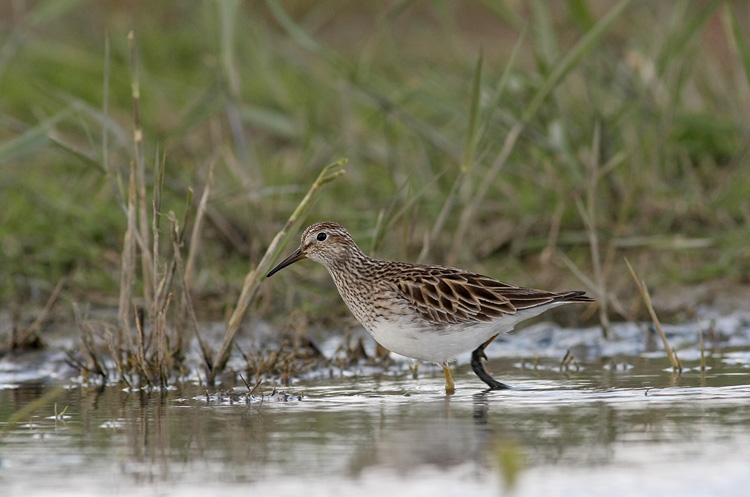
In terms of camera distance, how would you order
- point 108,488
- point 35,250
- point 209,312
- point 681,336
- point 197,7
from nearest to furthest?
point 108,488 < point 681,336 < point 209,312 < point 35,250 < point 197,7

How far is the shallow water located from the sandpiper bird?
214 millimetres

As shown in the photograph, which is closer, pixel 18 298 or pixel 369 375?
pixel 369 375

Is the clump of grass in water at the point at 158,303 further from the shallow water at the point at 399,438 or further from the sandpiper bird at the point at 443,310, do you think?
the sandpiper bird at the point at 443,310

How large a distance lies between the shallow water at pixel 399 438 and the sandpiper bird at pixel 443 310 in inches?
8.4

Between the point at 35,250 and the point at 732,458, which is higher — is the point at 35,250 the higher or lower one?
the higher one

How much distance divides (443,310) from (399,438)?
165 centimetres

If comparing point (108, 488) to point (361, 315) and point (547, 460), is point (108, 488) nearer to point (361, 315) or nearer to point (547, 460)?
point (547, 460)

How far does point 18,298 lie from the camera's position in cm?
869

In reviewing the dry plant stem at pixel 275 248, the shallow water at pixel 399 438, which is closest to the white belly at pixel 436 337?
the shallow water at pixel 399 438

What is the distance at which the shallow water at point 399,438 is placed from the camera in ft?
13.4

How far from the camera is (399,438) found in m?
4.86

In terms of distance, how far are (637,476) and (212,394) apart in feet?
8.48

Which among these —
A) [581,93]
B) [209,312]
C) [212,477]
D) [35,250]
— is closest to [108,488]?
[212,477]

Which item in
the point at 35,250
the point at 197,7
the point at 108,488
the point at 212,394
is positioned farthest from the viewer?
the point at 197,7
